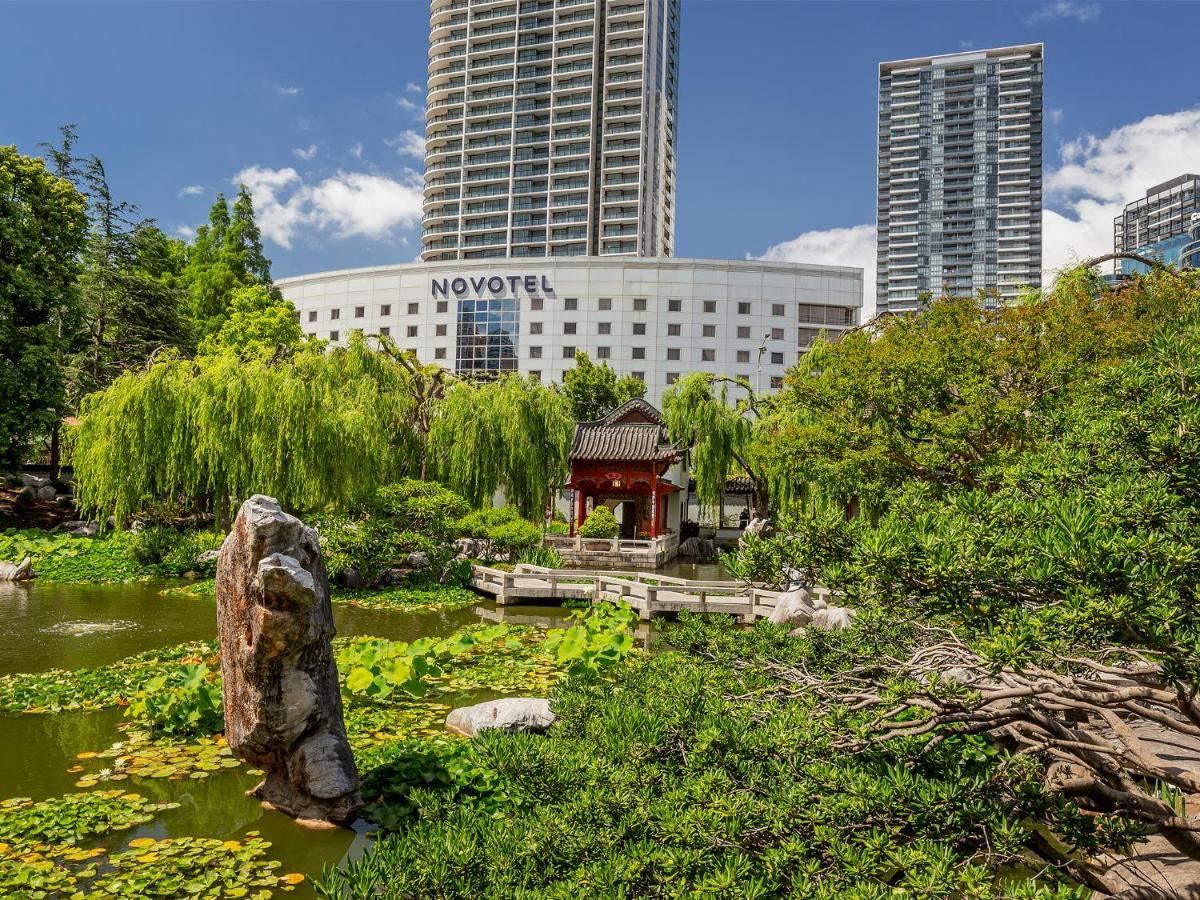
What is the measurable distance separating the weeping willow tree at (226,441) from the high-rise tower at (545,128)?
42594 mm

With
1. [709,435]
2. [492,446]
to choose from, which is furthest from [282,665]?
[709,435]

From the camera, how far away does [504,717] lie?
6.43 meters

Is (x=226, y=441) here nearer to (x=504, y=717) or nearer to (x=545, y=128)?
(x=504, y=717)

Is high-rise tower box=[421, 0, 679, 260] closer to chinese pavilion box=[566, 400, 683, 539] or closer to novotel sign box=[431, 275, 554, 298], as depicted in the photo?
novotel sign box=[431, 275, 554, 298]

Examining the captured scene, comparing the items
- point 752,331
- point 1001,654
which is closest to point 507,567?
point 1001,654

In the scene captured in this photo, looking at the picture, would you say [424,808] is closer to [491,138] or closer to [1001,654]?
[1001,654]

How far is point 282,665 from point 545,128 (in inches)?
2244

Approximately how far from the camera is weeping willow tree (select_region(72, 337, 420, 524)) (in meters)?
14.3

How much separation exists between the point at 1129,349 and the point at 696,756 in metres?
7.63

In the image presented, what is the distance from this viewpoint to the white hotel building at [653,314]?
128 feet

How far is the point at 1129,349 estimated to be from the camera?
8188 millimetres

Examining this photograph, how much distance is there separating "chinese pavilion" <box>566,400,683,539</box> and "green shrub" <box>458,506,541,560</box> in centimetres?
607

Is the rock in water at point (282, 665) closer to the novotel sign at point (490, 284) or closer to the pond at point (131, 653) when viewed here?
the pond at point (131, 653)

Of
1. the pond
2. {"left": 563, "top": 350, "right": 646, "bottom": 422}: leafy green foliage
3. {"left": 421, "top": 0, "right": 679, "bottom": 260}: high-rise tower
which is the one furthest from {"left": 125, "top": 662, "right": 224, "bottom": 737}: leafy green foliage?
{"left": 421, "top": 0, "right": 679, "bottom": 260}: high-rise tower
